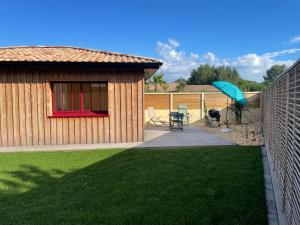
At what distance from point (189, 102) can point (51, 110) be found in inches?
353

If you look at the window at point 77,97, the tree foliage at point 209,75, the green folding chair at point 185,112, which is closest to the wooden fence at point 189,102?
the green folding chair at point 185,112

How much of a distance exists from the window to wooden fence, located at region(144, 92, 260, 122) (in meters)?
6.32

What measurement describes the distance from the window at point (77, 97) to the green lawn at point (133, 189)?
8.11 feet

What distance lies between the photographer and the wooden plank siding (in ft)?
30.3

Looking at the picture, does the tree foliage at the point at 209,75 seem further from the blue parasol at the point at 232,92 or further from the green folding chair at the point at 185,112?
the blue parasol at the point at 232,92

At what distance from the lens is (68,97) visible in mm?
9984

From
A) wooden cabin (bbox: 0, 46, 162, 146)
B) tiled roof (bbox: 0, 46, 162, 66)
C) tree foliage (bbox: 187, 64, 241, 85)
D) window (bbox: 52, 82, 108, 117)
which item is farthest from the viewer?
tree foliage (bbox: 187, 64, 241, 85)

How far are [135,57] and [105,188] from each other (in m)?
6.06

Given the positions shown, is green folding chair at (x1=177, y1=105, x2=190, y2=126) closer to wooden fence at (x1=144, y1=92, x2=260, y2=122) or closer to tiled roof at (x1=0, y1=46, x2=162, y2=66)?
wooden fence at (x1=144, y1=92, x2=260, y2=122)

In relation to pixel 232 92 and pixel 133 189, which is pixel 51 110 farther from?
pixel 232 92

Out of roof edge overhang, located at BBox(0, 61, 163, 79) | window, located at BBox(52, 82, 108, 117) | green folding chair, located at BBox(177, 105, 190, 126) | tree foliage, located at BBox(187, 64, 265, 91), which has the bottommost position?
green folding chair, located at BBox(177, 105, 190, 126)

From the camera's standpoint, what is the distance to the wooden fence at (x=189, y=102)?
16.3 metres

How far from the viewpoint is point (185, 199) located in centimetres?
437

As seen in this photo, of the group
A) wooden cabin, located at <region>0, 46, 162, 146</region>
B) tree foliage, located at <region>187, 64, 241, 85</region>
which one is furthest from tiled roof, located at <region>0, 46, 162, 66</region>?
tree foliage, located at <region>187, 64, 241, 85</region>
